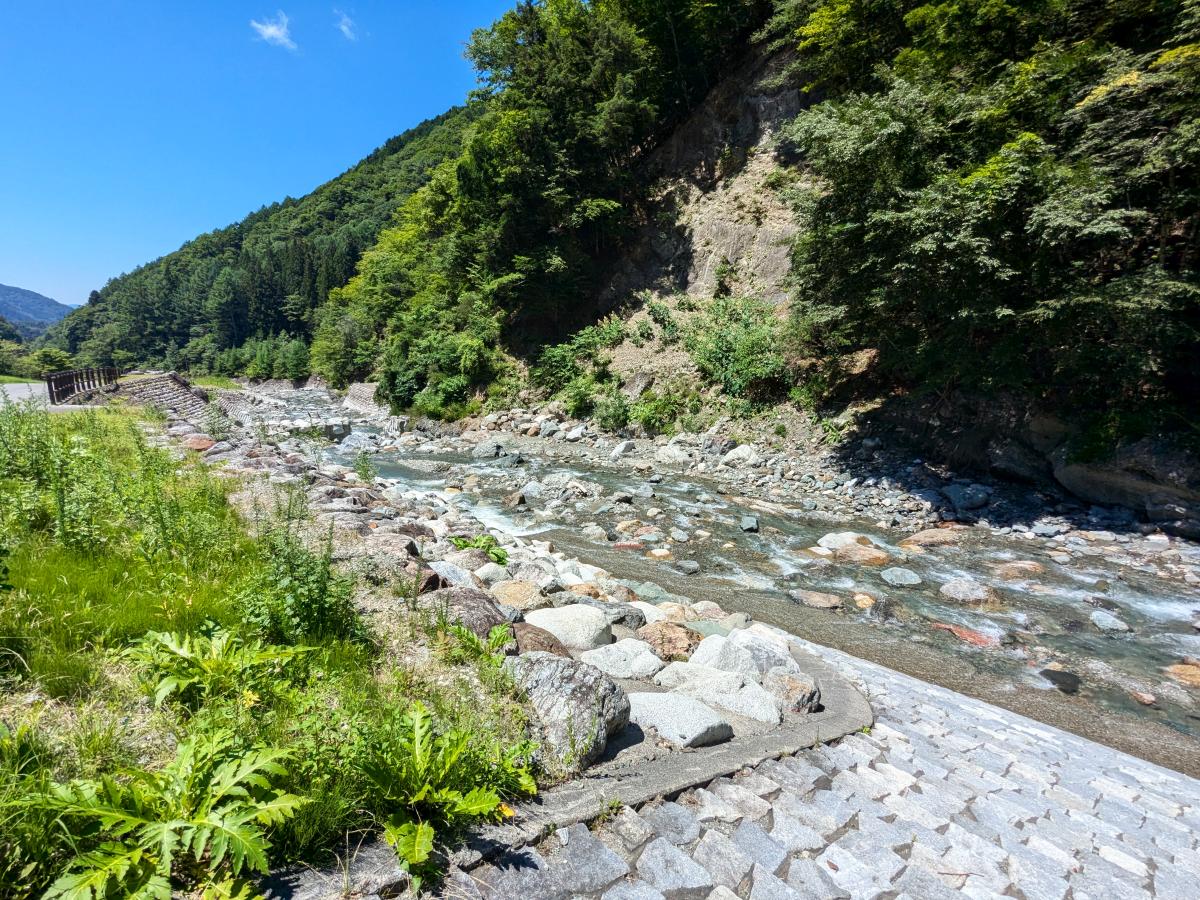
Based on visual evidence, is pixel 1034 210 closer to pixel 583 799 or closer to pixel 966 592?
pixel 966 592

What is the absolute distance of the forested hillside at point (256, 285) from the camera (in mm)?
79812

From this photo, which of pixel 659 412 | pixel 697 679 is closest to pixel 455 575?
pixel 697 679

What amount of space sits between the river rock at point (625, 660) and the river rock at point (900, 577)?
243 inches

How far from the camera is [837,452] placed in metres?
15.6

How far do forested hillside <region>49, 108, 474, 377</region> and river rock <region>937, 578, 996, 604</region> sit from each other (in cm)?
6452

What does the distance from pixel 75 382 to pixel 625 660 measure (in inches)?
1023

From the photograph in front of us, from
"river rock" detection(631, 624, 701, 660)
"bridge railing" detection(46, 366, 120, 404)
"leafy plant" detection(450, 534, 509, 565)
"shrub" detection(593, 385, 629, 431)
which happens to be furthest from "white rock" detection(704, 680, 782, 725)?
"bridge railing" detection(46, 366, 120, 404)

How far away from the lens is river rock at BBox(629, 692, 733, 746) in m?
3.60

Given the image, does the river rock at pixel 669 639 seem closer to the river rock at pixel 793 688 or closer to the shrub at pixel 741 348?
the river rock at pixel 793 688

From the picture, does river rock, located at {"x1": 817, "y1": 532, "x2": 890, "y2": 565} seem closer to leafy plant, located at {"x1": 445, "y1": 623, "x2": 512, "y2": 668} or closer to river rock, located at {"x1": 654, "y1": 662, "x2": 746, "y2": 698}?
river rock, located at {"x1": 654, "y1": 662, "x2": 746, "y2": 698}

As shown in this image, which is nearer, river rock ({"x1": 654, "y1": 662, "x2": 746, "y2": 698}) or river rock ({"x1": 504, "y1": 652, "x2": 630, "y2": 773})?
river rock ({"x1": 504, "y1": 652, "x2": 630, "y2": 773})

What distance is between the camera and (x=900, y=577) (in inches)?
361

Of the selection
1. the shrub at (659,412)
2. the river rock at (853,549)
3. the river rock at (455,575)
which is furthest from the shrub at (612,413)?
the river rock at (455,575)

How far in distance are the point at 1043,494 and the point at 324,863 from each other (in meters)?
15.2
